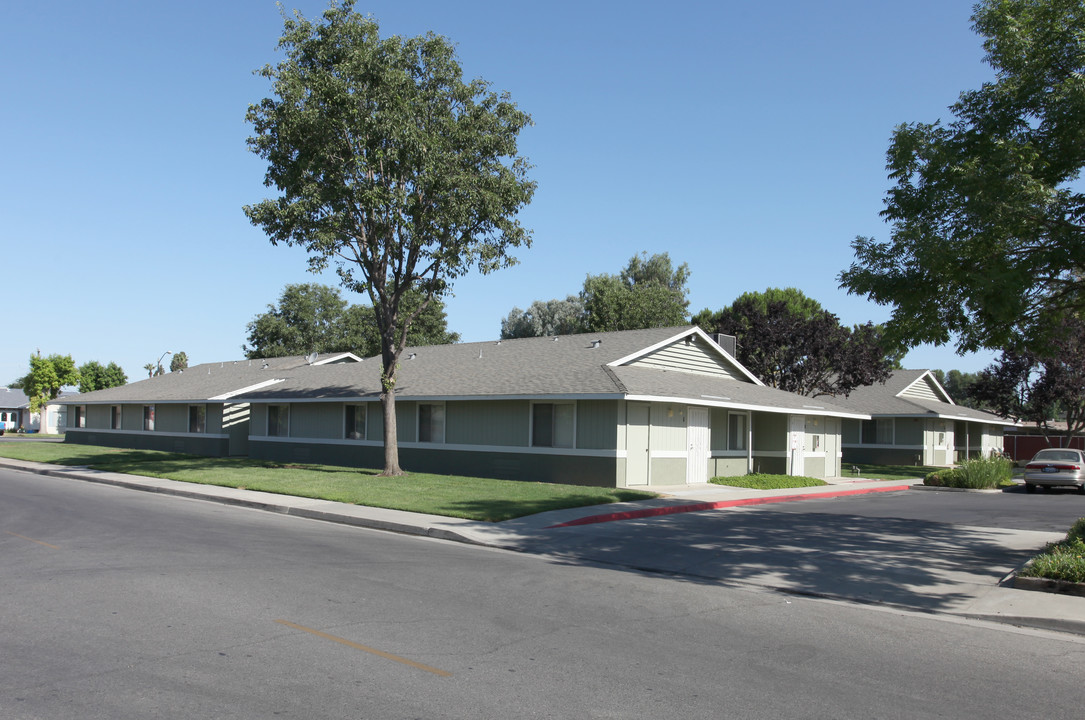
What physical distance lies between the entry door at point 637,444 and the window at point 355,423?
459 inches

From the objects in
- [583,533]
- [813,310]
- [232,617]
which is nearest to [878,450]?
[813,310]

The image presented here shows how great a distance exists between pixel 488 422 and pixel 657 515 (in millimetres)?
9342

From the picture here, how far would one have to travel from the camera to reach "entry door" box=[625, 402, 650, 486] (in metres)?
23.5

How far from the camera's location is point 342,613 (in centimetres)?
828

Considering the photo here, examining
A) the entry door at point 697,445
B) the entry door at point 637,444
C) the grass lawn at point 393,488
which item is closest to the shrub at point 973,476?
the entry door at point 697,445

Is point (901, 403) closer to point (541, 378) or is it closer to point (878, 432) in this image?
point (878, 432)

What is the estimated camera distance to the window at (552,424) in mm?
24453

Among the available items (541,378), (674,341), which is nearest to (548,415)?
(541,378)

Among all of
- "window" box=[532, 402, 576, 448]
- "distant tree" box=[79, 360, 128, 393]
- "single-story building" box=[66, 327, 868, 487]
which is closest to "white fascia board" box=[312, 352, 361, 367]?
"single-story building" box=[66, 327, 868, 487]

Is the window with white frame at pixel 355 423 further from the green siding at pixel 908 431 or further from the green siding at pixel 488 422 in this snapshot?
the green siding at pixel 908 431

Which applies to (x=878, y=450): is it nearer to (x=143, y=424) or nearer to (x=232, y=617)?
(x=143, y=424)

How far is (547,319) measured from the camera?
6944 cm

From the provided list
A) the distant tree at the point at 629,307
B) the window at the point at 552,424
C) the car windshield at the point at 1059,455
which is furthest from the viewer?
the distant tree at the point at 629,307

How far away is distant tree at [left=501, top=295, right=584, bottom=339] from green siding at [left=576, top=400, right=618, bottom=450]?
4055 centimetres
